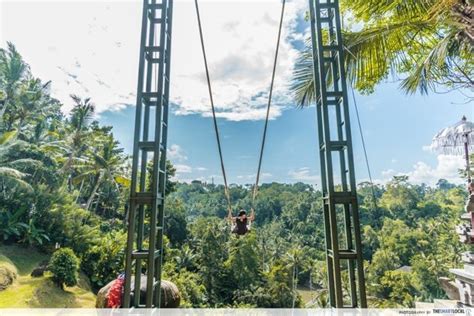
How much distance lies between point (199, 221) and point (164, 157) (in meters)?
11.0

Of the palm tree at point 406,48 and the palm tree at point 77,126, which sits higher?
the palm tree at point 77,126

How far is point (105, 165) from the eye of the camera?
11258 mm

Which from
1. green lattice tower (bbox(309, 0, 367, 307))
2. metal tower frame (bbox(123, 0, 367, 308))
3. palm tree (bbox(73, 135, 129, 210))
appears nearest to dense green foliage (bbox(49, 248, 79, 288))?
palm tree (bbox(73, 135, 129, 210))

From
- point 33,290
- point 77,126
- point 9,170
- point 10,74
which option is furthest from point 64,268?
point 10,74

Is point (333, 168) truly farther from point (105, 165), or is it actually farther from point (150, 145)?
point (105, 165)

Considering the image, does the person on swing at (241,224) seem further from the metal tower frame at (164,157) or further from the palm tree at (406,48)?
the palm tree at (406,48)

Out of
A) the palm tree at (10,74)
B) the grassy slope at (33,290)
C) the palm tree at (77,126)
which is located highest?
the palm tree at (10,74)

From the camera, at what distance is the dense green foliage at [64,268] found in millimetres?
8016

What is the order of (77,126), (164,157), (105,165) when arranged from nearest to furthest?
(164,157)
(77,126)
(105,165)

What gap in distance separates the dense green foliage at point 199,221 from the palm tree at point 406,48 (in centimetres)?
846

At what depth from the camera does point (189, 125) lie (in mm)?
10641

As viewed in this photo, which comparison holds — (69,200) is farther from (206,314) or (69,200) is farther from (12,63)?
(206,314)

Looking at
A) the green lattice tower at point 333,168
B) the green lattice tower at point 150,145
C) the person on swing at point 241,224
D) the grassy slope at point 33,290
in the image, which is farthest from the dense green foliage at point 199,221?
the green lattice tower at point 333,168

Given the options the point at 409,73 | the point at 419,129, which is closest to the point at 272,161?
the point at 419,129
